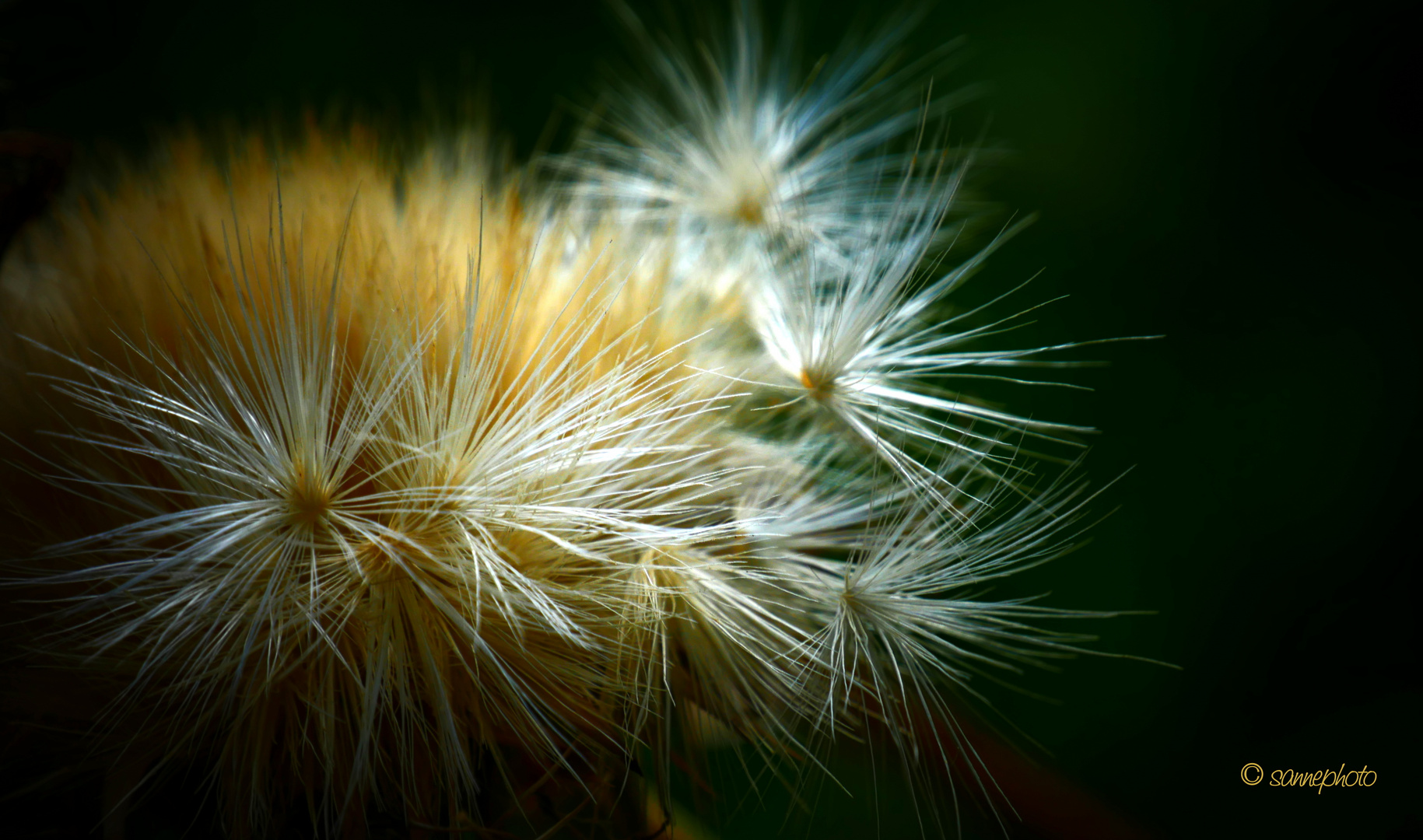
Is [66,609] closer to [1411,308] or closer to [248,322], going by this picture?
[248,322]


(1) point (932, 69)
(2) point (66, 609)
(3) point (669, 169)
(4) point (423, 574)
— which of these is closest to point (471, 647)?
(4) point (423, 574)

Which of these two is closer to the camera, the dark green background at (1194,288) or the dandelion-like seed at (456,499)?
the dandelion-like seed at (456,499)

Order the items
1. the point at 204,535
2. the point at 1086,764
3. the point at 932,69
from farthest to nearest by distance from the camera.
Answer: the point at 932,69 → the point at 1086,764 → the point at 204,535

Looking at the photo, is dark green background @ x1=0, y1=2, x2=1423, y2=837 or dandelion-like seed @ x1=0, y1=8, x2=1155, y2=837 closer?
dandelion-like seed @ x1=0, y1=8, x2=1155, y2=837

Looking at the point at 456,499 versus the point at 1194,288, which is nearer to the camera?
the point at 456,499
